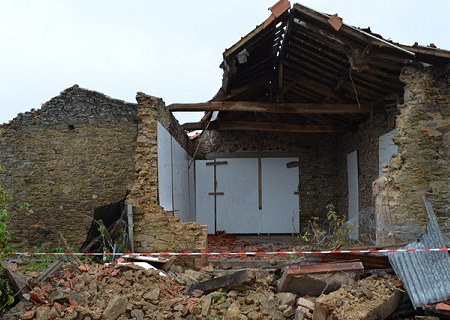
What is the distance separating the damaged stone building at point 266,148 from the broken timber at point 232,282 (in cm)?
167

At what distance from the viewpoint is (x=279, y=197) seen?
1319 cm

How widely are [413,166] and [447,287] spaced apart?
2065 millimetres

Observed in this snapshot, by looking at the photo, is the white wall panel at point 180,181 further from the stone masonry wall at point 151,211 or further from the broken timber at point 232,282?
the broken timber at point 232,282

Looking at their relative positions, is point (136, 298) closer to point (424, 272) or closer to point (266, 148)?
point (424, 272)

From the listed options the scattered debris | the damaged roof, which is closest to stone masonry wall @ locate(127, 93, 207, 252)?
the damaged roof

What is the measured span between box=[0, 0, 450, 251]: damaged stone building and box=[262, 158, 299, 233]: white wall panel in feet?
0.10

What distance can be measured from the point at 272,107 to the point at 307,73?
42.7 inches

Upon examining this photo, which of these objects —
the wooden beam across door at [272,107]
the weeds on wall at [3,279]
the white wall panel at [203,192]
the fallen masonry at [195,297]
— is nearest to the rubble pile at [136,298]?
the fallen masonry at [195,297]

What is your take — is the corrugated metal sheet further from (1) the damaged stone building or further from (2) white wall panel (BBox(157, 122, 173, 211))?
(2) white wall panel (BBox(157, 122, 173, 211))

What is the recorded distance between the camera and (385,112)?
9.70 metres

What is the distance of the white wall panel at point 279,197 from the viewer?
13.1 meters

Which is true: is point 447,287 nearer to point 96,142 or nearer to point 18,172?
point 96,142

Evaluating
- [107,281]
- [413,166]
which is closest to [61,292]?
[107,281]

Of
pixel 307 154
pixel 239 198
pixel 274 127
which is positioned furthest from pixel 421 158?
pixel 239 198
